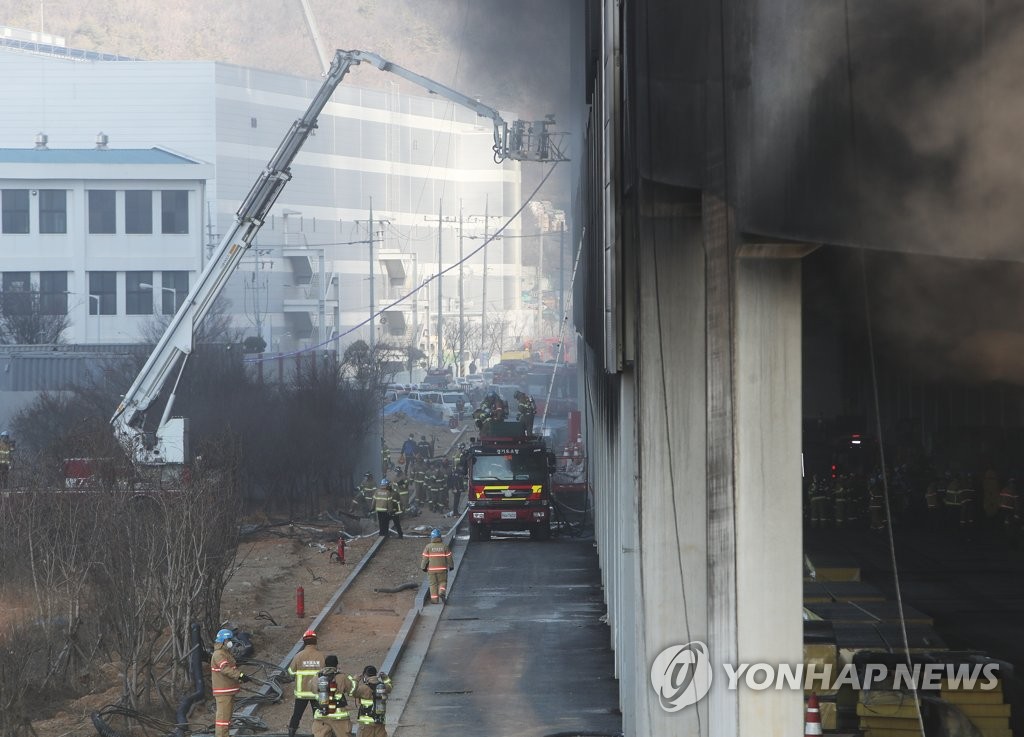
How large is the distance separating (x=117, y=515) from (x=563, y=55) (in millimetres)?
23155

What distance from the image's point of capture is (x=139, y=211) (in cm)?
5631

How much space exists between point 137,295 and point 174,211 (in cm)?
417

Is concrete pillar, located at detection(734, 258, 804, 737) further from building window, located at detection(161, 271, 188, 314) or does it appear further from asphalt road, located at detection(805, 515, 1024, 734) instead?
building window, located at detection(161, 271, 188, 314)

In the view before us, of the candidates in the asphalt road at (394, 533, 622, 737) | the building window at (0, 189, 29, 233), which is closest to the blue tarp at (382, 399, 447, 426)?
the building window at (0, 189, 29, 233)

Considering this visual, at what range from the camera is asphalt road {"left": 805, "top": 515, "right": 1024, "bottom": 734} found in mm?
15305

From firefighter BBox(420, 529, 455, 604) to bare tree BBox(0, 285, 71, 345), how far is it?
37090mm

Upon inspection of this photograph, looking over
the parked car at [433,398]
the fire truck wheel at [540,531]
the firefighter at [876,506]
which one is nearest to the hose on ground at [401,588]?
the fire truck wheel at [540,531]

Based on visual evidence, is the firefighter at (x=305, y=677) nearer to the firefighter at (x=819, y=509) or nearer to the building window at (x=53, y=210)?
the firefighter at (x=819, y=509)

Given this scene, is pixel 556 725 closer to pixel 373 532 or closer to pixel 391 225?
pixel 373 532

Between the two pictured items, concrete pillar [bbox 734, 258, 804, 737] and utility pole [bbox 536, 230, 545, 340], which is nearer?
concrete pillar [bbox 734, 258, 804, 737]

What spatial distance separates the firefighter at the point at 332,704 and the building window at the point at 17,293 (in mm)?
46833

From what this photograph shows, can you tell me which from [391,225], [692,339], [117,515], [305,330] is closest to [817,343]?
[117,515]

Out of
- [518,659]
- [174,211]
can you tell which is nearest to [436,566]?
[518,659]

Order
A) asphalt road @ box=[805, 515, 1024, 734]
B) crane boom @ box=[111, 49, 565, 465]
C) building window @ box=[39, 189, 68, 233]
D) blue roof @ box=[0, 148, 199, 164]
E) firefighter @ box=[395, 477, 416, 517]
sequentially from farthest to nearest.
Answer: blue roof @ box=[0, 148, 199, 164] → building window @ box=[39, 189, 68, 233] → firefighter @ box=[395, 477, 416, 517] → crane boom @ box=[111, 49, 565, 465] → asphalt road @ box=[805, 515, 1024, 734]
